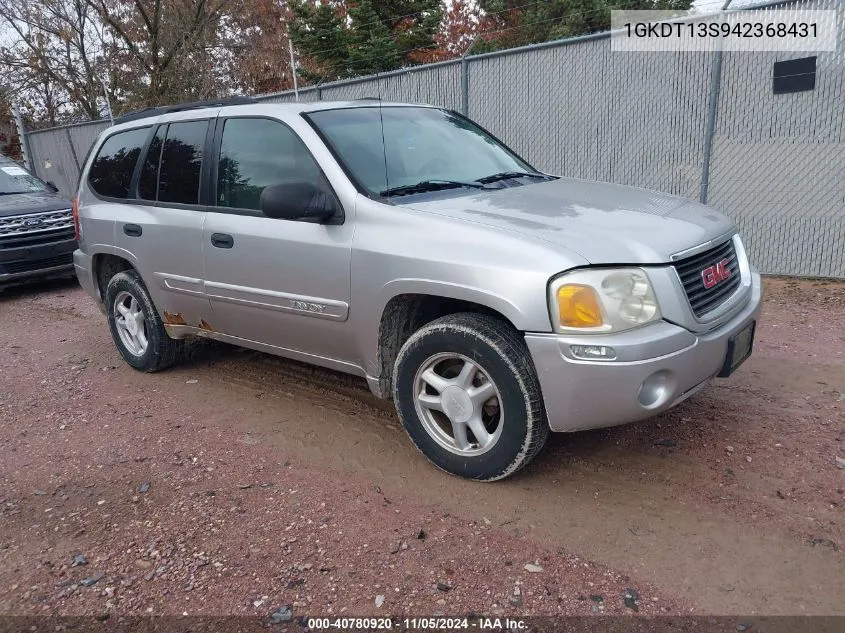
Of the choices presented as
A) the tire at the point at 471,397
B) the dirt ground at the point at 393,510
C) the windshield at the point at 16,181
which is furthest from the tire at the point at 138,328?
the windshield at the point at 16,181

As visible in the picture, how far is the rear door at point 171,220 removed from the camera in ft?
14.1

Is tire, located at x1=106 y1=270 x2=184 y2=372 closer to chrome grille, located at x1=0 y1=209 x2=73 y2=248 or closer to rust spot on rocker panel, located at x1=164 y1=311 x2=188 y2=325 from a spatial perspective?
rust spot on rocker panel, located at x1=164 y1=311 x2=188 y2=325

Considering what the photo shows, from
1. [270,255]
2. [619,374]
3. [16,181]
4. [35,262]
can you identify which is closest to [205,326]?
[270,255]

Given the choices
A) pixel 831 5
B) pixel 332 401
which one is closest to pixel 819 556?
pixel 332 401

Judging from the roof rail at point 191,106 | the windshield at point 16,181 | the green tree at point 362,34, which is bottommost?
the windshield at point 16,181

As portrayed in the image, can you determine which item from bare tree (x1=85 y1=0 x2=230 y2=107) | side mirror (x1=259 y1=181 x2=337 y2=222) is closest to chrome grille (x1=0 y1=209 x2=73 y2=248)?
side mirror (x1=259 y1=181 x2=337 y2=222)

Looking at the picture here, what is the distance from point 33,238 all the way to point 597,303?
7.81 m

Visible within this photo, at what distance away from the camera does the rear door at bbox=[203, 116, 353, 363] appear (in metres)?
3.56

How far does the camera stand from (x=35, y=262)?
8312mm

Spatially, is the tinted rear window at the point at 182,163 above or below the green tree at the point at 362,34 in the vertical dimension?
below

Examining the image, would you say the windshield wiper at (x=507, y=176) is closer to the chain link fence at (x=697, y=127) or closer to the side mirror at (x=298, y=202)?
the side mirror at (x=298, y=202)

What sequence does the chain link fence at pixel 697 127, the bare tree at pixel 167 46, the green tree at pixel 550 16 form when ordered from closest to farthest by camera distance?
the chain link fence at pixel 697 127 < the green tree at pixel 550 16 < the bare tree at pixel 167 46

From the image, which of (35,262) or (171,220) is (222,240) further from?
(35,262)

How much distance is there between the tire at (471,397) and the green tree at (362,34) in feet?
53.2
